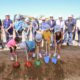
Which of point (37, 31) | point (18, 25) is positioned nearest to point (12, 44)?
point (18, 25)

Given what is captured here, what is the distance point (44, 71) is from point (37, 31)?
349cm

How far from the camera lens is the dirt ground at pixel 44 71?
513 inches

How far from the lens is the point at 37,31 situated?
1641 centimetres

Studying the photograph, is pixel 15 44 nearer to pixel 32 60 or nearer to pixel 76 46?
pixel 32 60

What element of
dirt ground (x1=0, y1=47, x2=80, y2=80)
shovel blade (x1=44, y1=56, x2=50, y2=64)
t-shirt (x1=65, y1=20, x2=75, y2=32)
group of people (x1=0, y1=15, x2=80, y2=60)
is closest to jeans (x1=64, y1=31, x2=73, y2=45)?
group of people (x1=0, y1=15, x2=80, y2=60)

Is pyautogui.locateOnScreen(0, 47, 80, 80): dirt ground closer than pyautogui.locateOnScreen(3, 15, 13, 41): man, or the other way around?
pyautogui.locateOnScreen(0, 47, 80, 80): dirt ground

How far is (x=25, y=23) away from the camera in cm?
1598

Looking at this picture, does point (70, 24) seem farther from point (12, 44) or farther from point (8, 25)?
point (12, 44)

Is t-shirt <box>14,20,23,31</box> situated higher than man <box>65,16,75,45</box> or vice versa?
t-shirt <box>14,20,23,31</box>

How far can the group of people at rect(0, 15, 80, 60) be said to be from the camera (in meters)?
13.7

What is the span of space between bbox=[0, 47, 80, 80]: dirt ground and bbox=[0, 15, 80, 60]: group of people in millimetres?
550

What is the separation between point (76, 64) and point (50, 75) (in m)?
1.44

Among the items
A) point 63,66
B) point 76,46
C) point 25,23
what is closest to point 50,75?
point 63,66

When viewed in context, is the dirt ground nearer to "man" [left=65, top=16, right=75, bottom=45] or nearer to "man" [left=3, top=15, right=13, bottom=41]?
"man" [left=3, top=15, right=13, bottom=41]
